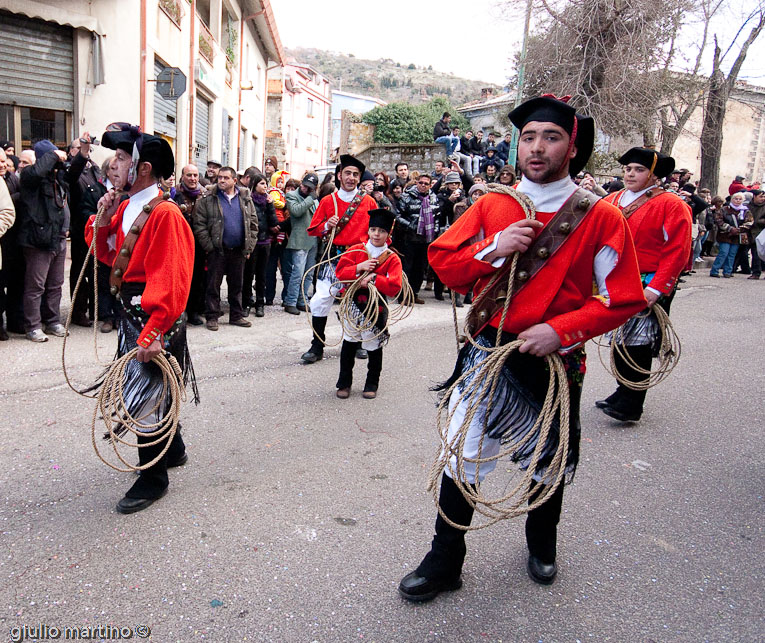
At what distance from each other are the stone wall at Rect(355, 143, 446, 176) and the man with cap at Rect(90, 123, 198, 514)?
16321 mm

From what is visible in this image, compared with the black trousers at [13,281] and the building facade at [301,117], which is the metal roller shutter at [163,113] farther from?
the building facade at [301,117]

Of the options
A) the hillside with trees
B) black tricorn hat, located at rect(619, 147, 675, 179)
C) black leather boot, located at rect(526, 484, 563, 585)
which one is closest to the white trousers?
black leather boot, located at rect(526, 484, 563, 585)

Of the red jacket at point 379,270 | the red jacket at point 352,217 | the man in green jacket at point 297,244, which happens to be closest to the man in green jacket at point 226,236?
the man in green jacket at point 297,244

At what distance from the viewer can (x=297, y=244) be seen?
855cm

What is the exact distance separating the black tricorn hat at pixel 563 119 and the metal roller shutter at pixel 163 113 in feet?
33.6

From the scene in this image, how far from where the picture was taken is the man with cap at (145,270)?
2.94 metres

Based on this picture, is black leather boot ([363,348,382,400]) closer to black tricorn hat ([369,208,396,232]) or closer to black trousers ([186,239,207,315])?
black tricorn hat ([369,208,396,232])

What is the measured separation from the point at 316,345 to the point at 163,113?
8.19 m

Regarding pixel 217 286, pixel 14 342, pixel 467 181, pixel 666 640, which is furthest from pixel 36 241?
pixel 467 181

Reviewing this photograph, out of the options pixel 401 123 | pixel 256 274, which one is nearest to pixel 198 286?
pixel 256 274

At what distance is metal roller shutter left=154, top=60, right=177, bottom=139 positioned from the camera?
1143 cm

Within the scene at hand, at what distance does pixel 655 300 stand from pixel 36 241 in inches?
221

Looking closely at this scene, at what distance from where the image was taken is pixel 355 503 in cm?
334

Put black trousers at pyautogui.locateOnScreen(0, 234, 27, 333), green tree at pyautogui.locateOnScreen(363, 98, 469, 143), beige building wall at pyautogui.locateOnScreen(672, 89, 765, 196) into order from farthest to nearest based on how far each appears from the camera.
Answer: green tree at pyautogui.locateOnScreen(363, 98, 469, 143) → beige building wall at pyautogui.locateOnScreen(672, 89, 765, 196) → black trousers at pyautogui.locateOnScreen(0, 234, 27, 333)
